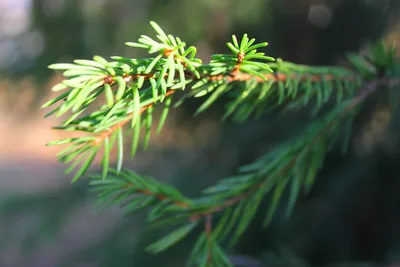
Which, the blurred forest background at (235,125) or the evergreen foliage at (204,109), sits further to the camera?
the blurred forest background at (235,125)

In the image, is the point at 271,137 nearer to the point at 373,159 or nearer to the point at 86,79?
the point at 373,159

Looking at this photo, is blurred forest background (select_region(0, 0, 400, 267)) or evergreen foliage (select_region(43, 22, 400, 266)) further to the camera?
blurred forest background (select_region(0, 0, 400, 267))

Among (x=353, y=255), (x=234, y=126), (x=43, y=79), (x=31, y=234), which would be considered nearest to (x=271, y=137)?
(x=234, y=126)

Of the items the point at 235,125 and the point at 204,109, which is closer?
the point at 204,109
